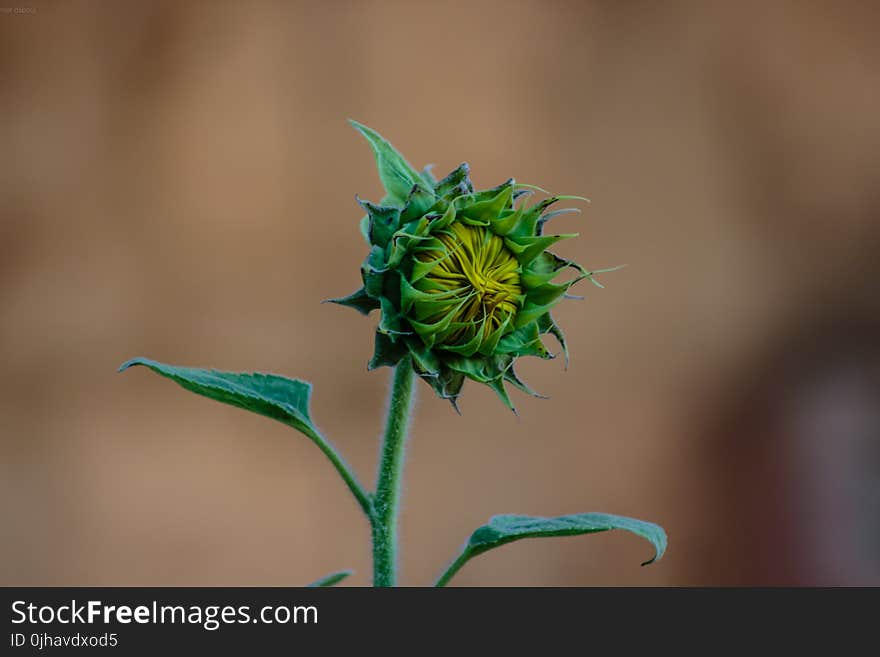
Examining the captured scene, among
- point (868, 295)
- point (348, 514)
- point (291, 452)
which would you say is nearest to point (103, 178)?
point (291, 452)

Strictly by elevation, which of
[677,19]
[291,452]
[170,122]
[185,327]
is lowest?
[291,452]

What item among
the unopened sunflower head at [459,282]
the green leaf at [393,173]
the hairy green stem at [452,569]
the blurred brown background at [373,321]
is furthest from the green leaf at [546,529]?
the blurred brown background at [373,321]

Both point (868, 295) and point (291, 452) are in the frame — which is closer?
point (291, 452)

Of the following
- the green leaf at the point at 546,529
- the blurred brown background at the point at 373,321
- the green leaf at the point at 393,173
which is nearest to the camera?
the green leaf at the point at 546,529

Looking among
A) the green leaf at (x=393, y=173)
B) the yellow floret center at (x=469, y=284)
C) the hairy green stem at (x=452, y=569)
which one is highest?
the green leaf at (x=393, y=173)

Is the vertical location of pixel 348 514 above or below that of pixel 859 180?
below

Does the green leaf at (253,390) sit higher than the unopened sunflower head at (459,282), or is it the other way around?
the unopened sunflower head at (459,282)

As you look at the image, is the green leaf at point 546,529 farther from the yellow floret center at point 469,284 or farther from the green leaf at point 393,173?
the green leaf at point 393,173

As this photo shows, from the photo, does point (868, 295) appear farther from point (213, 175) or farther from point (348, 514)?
point (213, 175)
